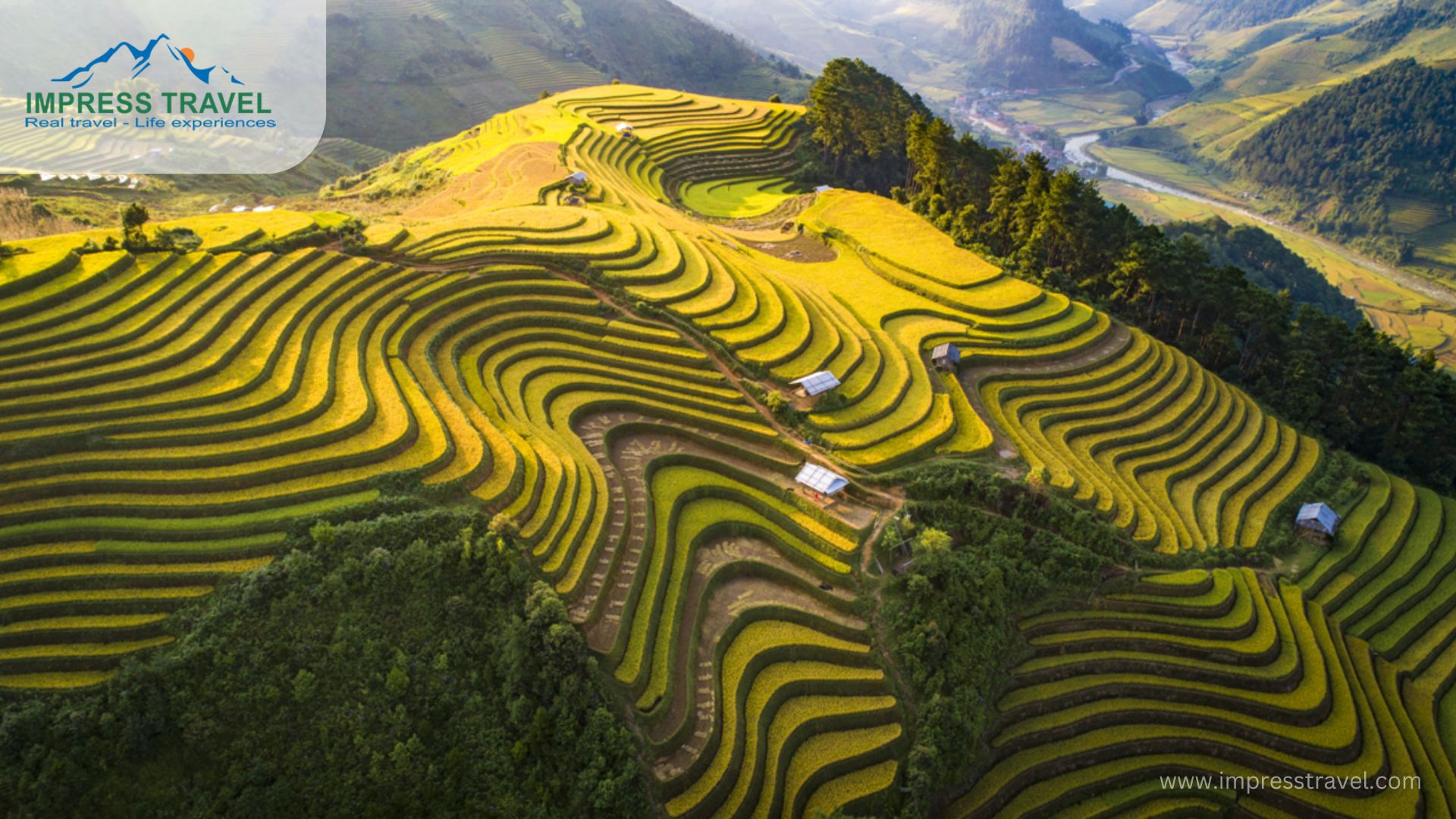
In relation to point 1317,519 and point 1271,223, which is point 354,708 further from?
point 1271,223

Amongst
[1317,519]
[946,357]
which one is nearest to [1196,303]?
[1317,519]

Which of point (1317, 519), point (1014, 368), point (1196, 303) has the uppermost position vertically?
point (1196, 303)

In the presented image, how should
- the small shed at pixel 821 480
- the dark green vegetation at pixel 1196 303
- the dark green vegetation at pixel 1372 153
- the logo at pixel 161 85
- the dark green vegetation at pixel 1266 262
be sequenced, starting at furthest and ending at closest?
the dark green vegetation at pixel 1372 153, the dark green vegetation at pixel 1266 262, the logo at pixel 161 85, the dark green vegetation at pixel 1196 303, the small shed at pixel 821 480

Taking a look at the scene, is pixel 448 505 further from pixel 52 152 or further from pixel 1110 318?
pixel 52 152

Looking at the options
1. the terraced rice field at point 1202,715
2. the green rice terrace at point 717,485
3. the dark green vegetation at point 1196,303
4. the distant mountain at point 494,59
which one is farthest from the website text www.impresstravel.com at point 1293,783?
the distant mountain at point 494,59

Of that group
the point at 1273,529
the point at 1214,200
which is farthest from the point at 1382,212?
the point at 1273,529

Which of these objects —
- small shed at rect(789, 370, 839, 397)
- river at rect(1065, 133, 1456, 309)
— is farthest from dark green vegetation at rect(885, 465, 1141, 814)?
river at rect(1065, 133, 1456, 309)

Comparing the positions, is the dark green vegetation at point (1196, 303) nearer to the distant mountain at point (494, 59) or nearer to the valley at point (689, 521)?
the valley at point (689, 521)
